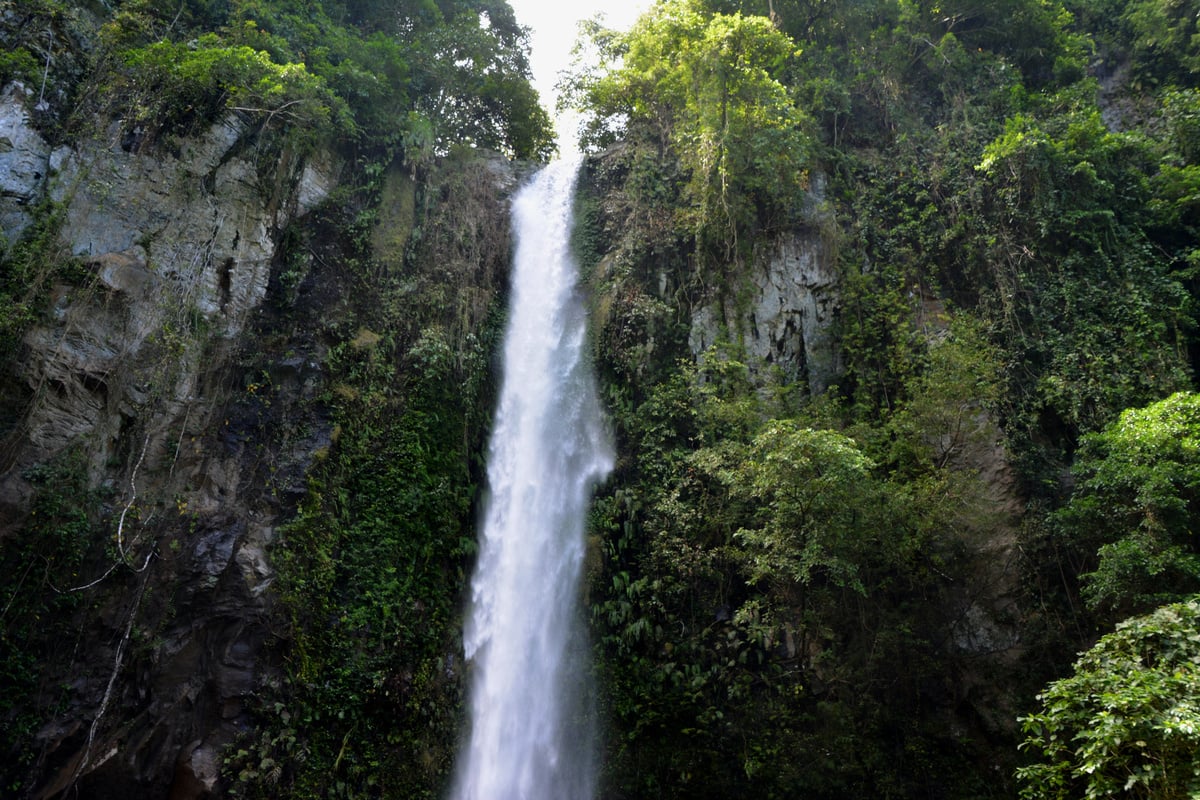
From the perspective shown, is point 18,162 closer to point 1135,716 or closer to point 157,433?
point 157,433

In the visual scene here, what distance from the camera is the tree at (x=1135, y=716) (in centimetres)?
475

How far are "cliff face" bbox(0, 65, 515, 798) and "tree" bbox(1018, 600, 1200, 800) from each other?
26.3 feet

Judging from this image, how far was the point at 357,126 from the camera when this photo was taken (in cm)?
1223

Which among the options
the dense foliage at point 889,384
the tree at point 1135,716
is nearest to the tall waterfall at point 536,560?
the dense foliage at point 889,384

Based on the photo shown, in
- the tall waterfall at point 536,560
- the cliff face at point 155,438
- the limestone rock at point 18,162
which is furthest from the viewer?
the tall waterfall at point 536,560

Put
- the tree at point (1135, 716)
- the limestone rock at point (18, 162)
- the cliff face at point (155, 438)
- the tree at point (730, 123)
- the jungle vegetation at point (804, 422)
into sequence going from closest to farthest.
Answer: the tree at point (1135, 716), the cliff face at point (155, 438), the jungle vegetation at point (804, 422), the limestone rock at point (18, 162), the tree at point (730, 123)

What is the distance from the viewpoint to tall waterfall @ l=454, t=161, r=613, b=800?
9250mm

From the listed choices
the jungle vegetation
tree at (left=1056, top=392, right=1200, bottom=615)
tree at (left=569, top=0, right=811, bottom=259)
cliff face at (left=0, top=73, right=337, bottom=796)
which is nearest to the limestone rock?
cliff face at (left=0, top=73, right=337, bottom=796)

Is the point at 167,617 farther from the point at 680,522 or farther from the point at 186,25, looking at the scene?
the point at 186,25

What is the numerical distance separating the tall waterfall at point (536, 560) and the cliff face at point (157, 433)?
245 cm

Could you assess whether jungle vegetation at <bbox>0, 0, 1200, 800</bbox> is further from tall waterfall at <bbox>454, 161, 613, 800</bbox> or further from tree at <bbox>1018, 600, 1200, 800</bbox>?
tall waterfall at <bbox>454, 161, 613, 800</bbox>

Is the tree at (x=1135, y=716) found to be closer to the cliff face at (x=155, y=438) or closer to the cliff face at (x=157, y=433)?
the cliff face at (x=157, y=433)

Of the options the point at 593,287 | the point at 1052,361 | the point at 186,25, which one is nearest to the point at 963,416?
the point at 1052,361

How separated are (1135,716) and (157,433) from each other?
1019 cm
